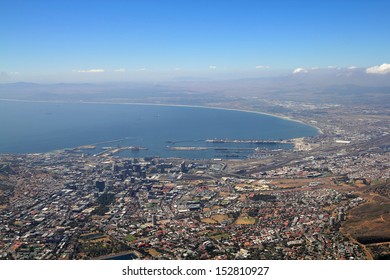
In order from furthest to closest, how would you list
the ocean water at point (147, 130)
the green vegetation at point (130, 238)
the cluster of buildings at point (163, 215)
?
the ocean water at point (147, 130), the green vegetation at point (130, 238), the cluster of buildings at point (163, 215)

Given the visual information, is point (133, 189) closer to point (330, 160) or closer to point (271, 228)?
point (271, 228)

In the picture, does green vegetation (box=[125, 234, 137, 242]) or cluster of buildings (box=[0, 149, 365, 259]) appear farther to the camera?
green vegetation (box=[125, 234, 137, 242])

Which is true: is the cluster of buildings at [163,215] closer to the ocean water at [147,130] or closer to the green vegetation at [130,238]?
the green vegetation at [130,238]

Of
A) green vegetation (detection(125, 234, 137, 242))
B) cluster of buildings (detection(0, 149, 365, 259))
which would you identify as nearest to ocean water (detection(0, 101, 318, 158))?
cluster of buildings (detection(0, 149, 365, 259))

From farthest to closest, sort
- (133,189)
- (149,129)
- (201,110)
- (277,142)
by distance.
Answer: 1. (201,110)
2. (149,129)
3. (277,142)
4. (133,189)

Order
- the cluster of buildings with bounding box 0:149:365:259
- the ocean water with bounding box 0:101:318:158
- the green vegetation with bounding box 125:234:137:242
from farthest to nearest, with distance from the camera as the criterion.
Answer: the ocean water with bounding box 0:101:318:158 < the green vegetation with bounding box 125:234:137:242 < the cluster of buildings with bounding box 0:149:365:259

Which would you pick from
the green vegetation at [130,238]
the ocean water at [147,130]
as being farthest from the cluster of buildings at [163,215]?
the ocean water at [147,130]

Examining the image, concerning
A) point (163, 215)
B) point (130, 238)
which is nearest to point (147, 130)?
point (163, 215)

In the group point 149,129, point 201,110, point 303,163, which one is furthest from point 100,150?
point 201,110

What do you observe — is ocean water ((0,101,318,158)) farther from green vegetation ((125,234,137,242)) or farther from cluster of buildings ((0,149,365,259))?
green vegetation ((125,234,137,242))
